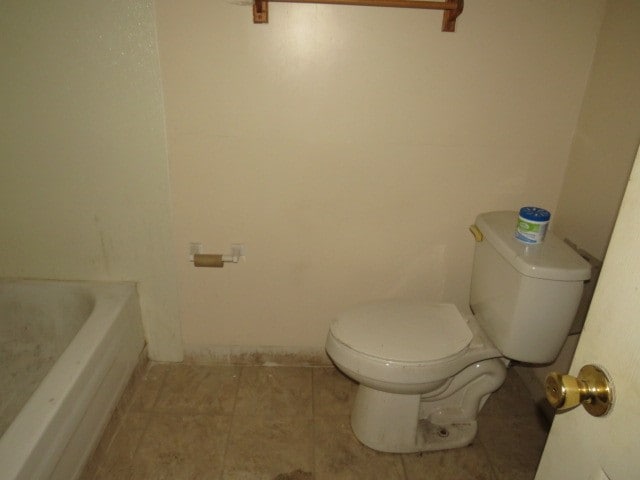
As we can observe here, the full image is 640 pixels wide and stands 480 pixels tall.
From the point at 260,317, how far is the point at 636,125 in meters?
1.42

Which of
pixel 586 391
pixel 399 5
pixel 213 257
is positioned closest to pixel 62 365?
pixel 213 257

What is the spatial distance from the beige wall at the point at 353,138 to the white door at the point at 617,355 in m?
1.02

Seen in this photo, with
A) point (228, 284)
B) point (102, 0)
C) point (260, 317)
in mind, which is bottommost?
point (260, 317)

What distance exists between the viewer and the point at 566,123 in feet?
4.78

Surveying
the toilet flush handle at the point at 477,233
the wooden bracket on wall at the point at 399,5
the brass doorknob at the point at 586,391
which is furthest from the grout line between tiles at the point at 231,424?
the wooden bracket on wall at the point at 399,5

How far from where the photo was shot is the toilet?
4.07 ft

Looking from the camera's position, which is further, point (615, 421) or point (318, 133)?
point (318, 133)

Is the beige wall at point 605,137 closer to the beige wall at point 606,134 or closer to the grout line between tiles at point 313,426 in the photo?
the beige wall at point 606,134

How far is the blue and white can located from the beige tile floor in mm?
772

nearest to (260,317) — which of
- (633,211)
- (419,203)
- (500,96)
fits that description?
(419,203)

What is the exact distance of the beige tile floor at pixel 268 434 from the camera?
141 cm

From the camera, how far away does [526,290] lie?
123cm

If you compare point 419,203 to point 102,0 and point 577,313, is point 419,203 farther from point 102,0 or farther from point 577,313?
point 102,0

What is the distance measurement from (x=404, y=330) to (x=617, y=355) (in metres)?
0.90
